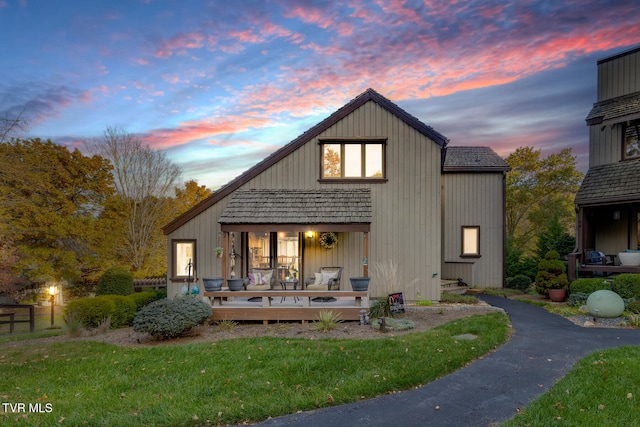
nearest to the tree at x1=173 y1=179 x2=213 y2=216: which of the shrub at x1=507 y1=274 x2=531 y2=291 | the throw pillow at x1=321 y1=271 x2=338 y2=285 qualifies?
the throw pillow at x1=321 y1=271 x2=338 y2=285

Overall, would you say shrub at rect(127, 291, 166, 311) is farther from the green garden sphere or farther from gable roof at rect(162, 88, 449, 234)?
the green garden sphere

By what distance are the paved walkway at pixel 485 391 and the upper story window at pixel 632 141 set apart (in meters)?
8.72

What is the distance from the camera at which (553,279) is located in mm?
14508

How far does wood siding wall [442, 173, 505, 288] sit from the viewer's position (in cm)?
1873

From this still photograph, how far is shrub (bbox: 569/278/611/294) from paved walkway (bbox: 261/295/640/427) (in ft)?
12.8

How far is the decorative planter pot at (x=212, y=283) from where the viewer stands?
37.9ft

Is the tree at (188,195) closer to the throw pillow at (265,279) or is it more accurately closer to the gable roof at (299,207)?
the gable roof at (299,207)

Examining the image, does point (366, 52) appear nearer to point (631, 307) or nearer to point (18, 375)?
point (631, 307)

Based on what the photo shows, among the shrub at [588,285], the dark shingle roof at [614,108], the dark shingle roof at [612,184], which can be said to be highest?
the dark shingle roof at [614,108]

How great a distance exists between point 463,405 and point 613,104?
1565cm

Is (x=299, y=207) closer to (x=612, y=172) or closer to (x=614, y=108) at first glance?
(x=612, y=172)


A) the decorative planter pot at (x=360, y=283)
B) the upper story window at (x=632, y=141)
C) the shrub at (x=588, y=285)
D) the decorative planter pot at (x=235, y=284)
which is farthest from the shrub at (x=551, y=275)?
the decorative planter pot at (x=235, y=284)

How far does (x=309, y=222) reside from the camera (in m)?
12.6

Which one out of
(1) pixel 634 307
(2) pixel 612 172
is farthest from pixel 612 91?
(1) pixel 634 307
